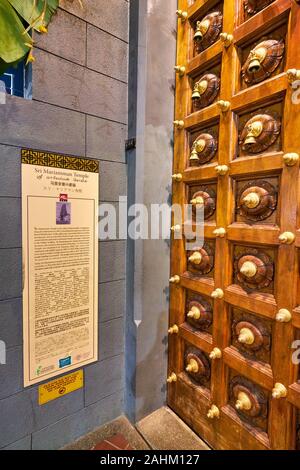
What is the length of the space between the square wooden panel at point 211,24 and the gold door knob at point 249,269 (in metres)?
1.10

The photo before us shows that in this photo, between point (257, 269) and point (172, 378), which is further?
point (172, 378)

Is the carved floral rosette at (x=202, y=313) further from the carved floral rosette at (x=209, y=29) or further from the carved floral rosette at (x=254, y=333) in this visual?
the carved floral rosette at (x=209, y=29)

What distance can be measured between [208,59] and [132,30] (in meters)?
0.51

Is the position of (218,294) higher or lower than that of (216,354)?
higher

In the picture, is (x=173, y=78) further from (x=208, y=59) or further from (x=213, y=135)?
(x=213, y=135)

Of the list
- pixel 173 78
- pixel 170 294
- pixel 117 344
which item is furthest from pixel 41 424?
pixel 173 78

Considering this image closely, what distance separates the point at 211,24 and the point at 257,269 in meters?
1.20

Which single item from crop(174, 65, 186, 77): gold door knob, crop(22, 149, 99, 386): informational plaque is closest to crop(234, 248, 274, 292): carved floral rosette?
crop(22, 149, 99, 386): informational plaque

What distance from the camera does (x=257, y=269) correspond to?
106 cm

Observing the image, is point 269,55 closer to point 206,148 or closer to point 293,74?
point 293,74

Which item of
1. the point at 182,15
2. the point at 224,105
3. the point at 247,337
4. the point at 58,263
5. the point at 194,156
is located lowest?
the point at 247,337

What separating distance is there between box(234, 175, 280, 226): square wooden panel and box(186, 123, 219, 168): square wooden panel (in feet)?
0.77

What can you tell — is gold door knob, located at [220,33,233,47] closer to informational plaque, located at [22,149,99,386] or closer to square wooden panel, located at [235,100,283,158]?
square wooden panel, located at [235,100,283,158]

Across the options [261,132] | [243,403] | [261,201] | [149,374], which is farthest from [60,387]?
[261,132]
